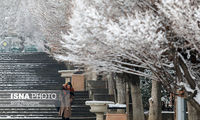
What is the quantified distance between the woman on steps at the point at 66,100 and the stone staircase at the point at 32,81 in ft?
6.46

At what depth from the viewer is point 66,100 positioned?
26781mm

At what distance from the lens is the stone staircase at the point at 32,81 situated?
29922mm

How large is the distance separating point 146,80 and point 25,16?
129ft

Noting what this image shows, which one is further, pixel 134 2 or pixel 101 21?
pixel 134 2

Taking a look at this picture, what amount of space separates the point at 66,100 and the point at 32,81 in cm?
1116

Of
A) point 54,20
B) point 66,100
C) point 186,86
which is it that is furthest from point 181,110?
point 54,20

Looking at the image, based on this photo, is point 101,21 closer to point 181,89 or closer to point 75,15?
point 75,15

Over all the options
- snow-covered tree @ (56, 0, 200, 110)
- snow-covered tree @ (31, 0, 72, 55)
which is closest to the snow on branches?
snow-covered tree @ (56, 0, 200, 110)

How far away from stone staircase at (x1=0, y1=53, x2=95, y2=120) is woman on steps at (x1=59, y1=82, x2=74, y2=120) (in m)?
1.97

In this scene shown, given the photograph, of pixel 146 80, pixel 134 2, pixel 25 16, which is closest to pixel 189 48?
pixel 134 2

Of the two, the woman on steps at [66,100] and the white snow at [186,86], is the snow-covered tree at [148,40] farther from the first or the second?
the woman on steps at [66,100]

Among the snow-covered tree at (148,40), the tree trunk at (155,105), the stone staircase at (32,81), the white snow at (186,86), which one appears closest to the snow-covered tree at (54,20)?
the stone staircase at (32,81)

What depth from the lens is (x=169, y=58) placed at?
15.2m

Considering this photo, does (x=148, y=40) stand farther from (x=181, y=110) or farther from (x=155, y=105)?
(x=155, y=105)
